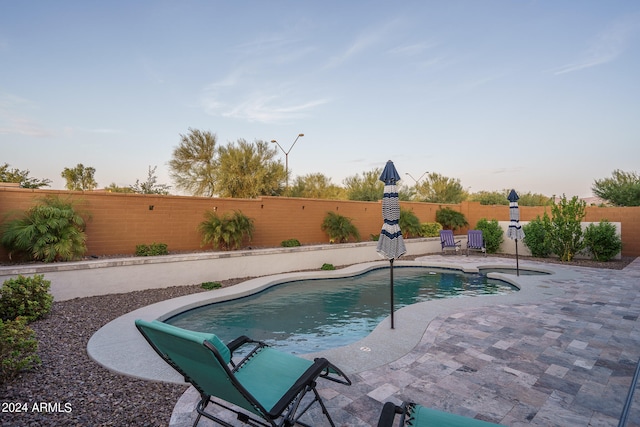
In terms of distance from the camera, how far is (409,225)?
15.8 metres

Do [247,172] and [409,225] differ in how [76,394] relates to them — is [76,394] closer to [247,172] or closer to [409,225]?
[409,225]

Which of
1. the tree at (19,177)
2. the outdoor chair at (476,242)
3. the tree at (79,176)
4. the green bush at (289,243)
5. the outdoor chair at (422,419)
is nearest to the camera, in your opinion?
the outdoor chair at (422,419)

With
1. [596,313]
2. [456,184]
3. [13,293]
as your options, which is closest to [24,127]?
[13,293]

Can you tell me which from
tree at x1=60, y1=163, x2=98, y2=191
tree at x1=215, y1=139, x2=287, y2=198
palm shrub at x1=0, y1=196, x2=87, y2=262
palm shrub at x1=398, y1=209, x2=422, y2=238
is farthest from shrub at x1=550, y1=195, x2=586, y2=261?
tree at x1=60, y1=163, x2=98, y2=191

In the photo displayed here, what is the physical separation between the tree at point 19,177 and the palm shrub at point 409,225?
2159cm

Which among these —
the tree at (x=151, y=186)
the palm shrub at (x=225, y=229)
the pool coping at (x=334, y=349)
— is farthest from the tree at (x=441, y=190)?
the palm shrub at (x=225, y=229)

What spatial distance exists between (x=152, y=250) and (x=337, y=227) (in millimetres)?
7003

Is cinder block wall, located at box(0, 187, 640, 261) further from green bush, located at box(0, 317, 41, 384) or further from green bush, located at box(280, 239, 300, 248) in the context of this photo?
green bush, located at box(0, 317, 41, 384)

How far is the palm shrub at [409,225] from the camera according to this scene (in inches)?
620

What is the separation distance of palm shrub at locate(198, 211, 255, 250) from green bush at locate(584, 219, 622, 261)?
12496mm

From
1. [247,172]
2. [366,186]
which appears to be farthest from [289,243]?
[247,172]

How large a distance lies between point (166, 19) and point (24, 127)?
6445 mm

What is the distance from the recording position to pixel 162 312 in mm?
5879

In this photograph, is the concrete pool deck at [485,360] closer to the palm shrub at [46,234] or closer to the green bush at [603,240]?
the palm shrub at [46,234]
